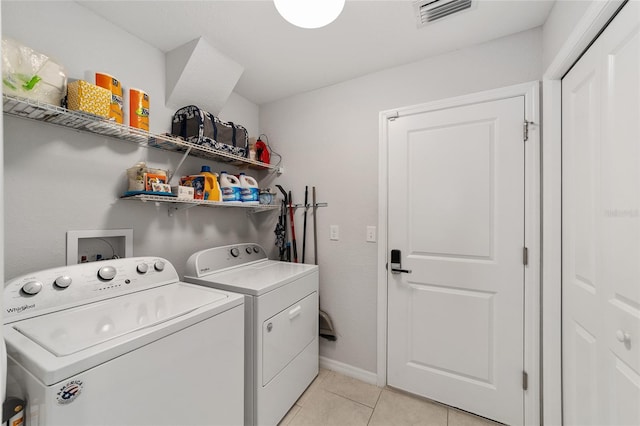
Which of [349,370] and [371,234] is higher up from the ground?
[371,234]

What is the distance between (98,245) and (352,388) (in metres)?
1.91

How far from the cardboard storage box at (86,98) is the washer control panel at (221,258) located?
3.08 ft

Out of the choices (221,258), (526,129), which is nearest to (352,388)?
(221,258)

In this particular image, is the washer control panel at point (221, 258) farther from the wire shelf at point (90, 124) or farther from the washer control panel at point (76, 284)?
the wire shelf at point (90, 124)

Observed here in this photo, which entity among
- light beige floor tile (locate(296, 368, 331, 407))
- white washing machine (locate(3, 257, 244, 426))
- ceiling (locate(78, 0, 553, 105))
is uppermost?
ceiling (locate(78, 0, 553, 105))

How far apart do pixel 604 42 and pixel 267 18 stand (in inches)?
63.3

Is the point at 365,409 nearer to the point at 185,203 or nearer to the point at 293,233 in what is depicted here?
the point at 293,233

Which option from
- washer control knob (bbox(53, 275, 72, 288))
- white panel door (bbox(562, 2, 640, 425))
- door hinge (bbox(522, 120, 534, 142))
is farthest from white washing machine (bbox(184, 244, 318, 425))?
door hinge (bbox(522, 120, 534, 142))

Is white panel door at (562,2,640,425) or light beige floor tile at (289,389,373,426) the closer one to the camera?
white panel door at (562,2,640,425)

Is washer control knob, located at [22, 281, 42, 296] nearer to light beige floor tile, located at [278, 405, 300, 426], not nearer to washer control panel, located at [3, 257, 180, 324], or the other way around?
washer control panel, located at [3, 257, 180, 324]

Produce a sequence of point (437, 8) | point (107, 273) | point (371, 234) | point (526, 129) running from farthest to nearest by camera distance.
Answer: point (371, 234)
point (526, 129)
point (437, 8)
point (107, 273)

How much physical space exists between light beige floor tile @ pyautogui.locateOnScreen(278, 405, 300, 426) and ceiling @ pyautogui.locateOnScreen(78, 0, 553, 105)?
2381 mm

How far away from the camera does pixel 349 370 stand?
7.19ft

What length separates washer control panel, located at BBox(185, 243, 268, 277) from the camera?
5.90 ft
